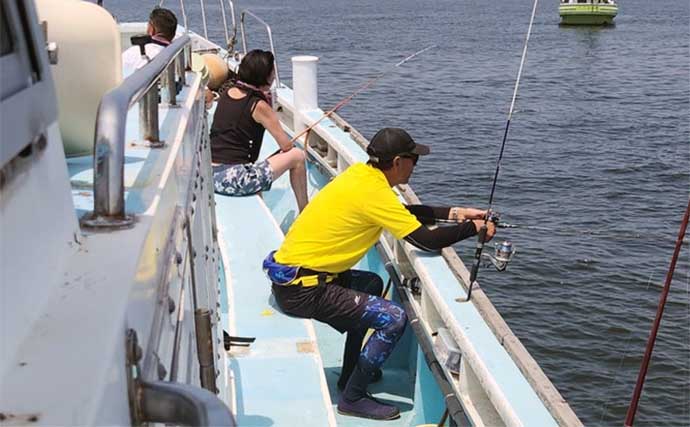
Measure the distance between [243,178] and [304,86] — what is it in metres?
1.58

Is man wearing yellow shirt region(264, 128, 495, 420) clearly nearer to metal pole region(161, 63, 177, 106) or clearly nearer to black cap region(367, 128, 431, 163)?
black cap region(367, 128, 431, 163)

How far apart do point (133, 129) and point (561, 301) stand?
862 centimetres

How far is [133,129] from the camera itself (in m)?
2.43

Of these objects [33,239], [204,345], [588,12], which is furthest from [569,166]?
[588,12]

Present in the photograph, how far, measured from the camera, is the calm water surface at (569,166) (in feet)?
30.0

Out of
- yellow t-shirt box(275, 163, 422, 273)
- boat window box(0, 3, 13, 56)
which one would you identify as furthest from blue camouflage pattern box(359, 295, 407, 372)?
boat window box(0, 3, 13, 56)

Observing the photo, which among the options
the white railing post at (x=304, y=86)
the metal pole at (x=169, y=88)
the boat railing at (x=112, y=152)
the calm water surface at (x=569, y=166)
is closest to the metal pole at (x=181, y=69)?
the metal pole at (x=169, y=88)

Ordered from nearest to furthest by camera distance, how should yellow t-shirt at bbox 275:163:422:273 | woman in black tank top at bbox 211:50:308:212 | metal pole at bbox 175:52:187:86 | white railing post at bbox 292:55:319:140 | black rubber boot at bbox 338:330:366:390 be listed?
metal pole at bbox 175:52:187:86 < yellow t-shirt at bbox 275:163:422:273 < black rubber boot at bbox 338:330:366:390 < woman in black tank top at bbox 211:50:308:212 < white railing post at bbox 292:55:319:140

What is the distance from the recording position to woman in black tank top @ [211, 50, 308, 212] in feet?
18.6

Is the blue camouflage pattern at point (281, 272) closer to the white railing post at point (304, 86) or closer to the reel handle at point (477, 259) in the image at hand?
the reel handle at point (477, 259)

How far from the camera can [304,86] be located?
7.19 meters

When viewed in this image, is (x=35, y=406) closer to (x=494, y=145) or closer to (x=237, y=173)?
(x=237, y=173)

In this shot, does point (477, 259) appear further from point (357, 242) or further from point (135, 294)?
point (135, 294)

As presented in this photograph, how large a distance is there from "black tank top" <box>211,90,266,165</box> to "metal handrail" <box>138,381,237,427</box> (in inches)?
183
